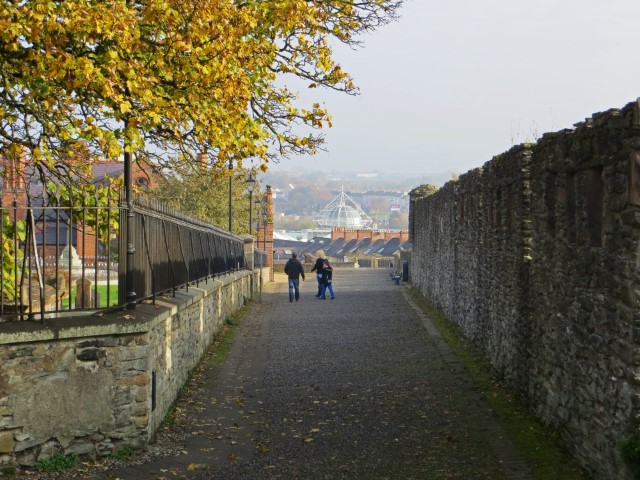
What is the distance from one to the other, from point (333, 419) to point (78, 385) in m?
2.93

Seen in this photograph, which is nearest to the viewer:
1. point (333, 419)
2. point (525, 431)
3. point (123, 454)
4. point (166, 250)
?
point (123, 454)

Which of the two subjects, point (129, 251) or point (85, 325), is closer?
point (85, 325)

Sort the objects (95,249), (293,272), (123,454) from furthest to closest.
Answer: (293,272) < (95,249) < (123,454)

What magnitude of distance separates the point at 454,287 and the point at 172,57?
10028 mm

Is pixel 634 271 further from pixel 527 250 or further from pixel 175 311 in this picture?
pixel 175 311

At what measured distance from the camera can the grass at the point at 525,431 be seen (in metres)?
7.49

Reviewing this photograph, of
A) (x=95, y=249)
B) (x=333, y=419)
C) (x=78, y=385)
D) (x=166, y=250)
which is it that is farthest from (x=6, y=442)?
(x=166, y=250)

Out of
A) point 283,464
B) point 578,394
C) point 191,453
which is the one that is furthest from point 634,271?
point 191,453

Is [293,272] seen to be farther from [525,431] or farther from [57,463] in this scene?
[57,463]

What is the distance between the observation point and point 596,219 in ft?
24.5

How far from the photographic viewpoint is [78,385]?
775cm

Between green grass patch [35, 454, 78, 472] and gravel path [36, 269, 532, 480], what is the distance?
0.66 ft

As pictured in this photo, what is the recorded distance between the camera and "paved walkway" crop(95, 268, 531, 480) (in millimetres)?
7707

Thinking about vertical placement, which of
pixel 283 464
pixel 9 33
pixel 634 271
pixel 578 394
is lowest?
pixel 283 464
